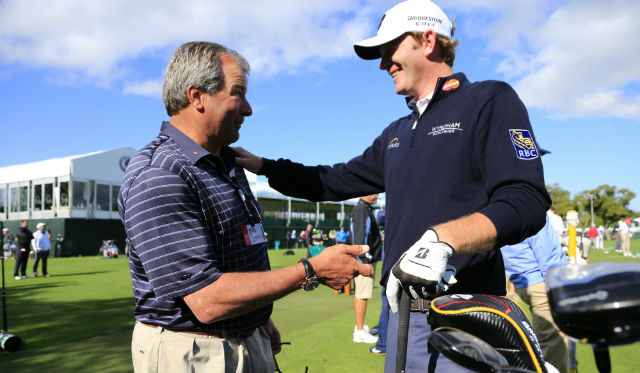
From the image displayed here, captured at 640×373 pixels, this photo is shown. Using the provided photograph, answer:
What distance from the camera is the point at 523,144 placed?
205cm

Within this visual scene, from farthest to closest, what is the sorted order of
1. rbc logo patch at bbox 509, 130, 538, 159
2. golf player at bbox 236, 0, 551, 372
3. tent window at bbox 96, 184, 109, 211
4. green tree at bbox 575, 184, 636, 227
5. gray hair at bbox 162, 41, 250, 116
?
1. green tree at bbox 575, 184, 636, 227
2. tent window at bbox 96, 184, 109, 211
3. gray hair at bbox 162, 41, 250, 116
4. rbc logo patch at bbox 509, 130, 538, 159
5. golf player at bbox 236, 0, 551, 372

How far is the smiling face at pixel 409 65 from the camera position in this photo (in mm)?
2564

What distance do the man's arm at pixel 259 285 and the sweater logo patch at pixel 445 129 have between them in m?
0.67

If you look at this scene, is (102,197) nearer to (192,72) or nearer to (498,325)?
(192,72)

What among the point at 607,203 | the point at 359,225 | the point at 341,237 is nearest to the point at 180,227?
the point at 359,225

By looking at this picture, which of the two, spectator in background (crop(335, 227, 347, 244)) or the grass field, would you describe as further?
spectator in background (crop(335, 227, 347, 244))

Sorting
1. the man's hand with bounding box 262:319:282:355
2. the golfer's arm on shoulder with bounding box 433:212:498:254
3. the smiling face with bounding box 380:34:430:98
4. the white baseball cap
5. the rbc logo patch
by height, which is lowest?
the man's hand with bounding box 262:319:282:355

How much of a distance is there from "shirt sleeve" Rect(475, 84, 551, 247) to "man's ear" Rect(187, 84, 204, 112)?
1.36 meters

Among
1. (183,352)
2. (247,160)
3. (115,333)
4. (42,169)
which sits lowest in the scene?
(115,333)

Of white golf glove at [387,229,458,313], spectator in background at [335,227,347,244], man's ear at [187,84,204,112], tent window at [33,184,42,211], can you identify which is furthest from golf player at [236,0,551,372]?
tent window at [33,184,42,211]

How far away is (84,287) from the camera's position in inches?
510

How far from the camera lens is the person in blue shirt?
15.6ft

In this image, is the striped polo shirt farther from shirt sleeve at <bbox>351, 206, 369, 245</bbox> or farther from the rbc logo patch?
shirt sleeve at <bbox>351, 206, 369, 245</bbox>

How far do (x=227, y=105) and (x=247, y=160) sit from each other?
785 mm
